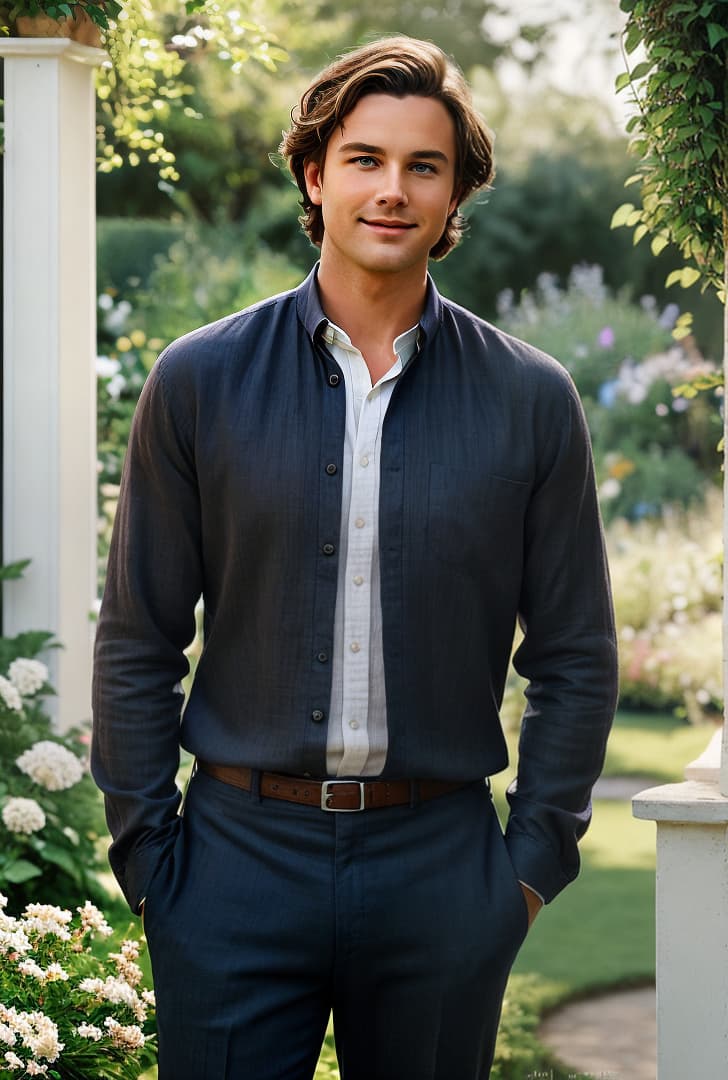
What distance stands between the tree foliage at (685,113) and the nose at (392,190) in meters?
0.62

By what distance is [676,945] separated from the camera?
2205 mm

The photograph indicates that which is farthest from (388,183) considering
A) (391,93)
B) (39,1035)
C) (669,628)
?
(669,628)

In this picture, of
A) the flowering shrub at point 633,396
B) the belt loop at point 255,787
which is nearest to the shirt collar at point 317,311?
the belt loop at point 255,787

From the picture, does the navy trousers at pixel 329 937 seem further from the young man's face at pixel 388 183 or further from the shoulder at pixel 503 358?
the young man's face at pixel 388 183

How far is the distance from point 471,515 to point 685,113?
2.69ft

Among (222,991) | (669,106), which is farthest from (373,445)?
(669,106)

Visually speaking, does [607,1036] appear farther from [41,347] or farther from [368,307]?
[368,307]

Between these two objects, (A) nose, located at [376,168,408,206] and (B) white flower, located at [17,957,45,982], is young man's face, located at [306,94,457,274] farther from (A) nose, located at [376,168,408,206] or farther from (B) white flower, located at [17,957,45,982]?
(B) white flower, located at [17,957,45,982]

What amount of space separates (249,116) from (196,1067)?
30.6ft

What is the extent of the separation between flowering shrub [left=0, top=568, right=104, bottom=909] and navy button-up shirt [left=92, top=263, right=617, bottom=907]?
135 centimetres

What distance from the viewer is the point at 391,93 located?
1.83 m

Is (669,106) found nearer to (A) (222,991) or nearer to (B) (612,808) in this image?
(A) (222,991)

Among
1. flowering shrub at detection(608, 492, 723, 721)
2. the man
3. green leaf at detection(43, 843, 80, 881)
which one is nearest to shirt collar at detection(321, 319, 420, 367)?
the man

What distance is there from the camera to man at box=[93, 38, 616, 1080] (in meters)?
1.77
